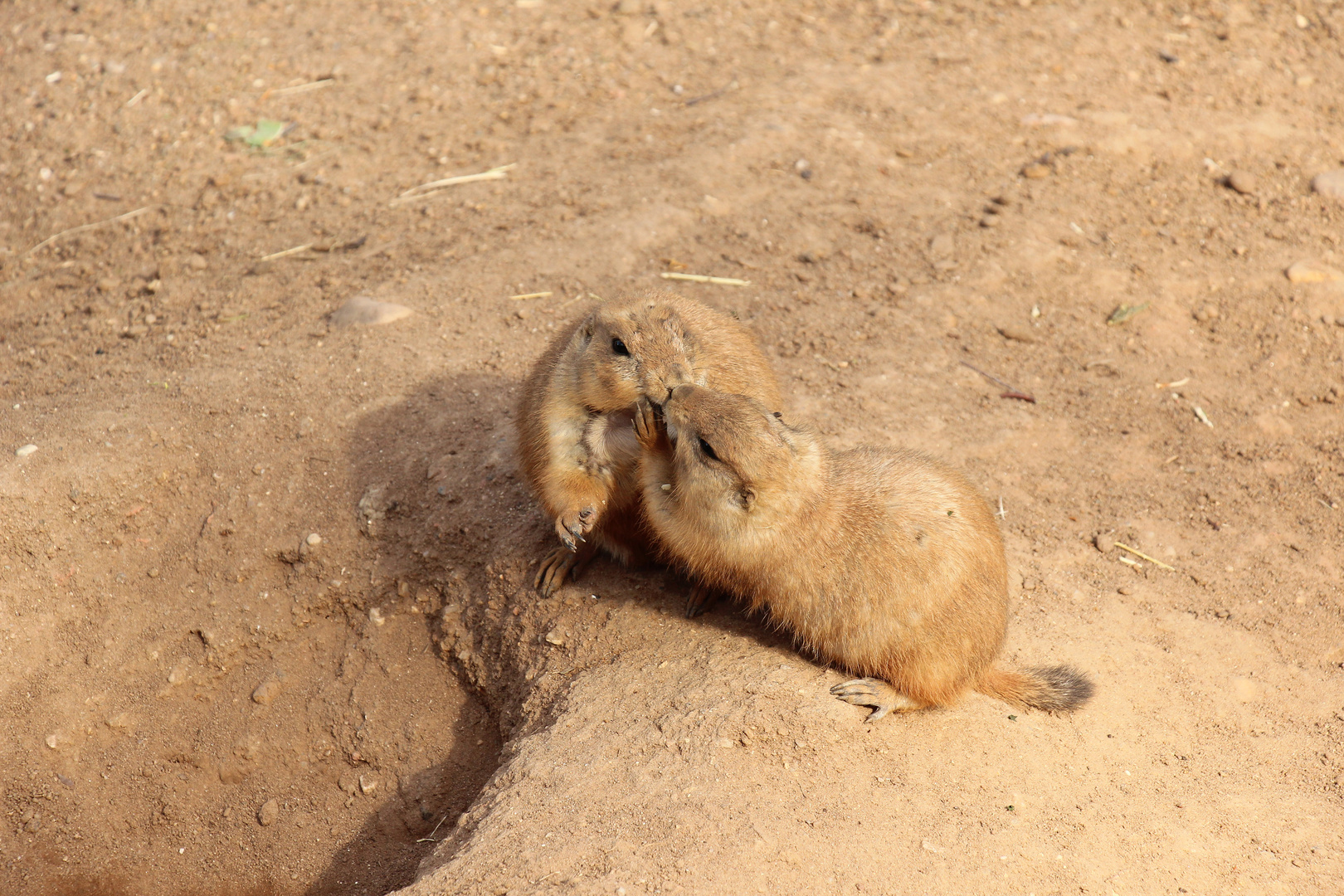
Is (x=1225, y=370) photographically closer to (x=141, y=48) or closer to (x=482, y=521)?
(x=482, y=521)

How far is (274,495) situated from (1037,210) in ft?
18.0

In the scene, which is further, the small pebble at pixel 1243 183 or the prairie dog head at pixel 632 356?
the small pebble at pixel 1243 183

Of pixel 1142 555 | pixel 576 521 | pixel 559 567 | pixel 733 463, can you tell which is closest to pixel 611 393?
pixel 576 521

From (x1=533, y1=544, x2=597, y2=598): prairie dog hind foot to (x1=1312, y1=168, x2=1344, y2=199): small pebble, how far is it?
6.29 meters

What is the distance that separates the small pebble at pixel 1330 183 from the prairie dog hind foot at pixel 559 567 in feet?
20.6

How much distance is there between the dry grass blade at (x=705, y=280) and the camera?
265 inches

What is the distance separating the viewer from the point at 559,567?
15.5ft

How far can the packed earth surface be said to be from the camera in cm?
383

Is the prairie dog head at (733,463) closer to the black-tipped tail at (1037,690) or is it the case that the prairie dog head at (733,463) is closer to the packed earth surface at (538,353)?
the packed earth surface at (538,353)

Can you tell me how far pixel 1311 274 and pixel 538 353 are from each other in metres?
5.17

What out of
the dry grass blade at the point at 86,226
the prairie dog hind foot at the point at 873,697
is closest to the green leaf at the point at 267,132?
the dry grass blade at the point at 86,226

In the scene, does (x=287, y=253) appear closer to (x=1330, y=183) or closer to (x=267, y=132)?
(x=267, y=132)

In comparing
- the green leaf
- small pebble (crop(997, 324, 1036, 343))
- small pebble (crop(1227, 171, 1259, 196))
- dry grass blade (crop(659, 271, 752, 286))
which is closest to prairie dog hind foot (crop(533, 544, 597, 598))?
dry grass blade (crop(659, 271, 752, 286))

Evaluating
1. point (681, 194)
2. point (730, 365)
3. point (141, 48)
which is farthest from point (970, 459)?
point (141, 48)
